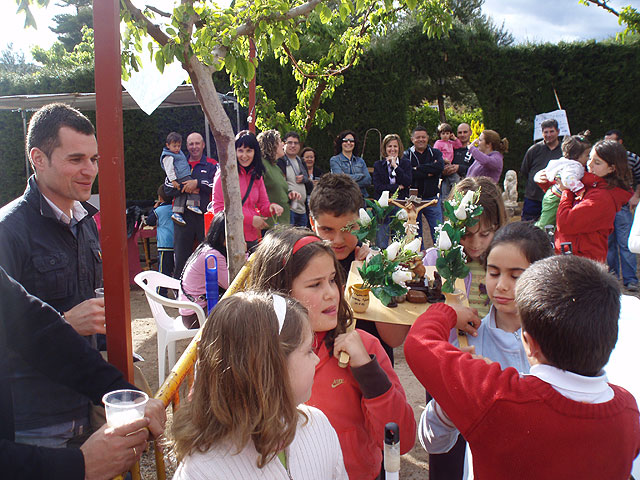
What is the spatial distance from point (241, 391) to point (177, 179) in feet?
20.2

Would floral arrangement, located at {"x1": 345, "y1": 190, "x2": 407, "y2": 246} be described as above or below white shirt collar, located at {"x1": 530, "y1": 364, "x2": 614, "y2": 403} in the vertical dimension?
above

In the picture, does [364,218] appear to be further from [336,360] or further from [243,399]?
[243,399]

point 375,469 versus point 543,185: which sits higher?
point 543,185

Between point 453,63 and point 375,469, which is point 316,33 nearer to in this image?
point 453,63

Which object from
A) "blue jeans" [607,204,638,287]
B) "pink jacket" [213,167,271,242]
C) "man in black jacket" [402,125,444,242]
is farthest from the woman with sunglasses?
"blue jeans" [607,204,638,287]

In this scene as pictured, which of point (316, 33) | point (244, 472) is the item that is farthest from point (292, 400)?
point (316, 33)

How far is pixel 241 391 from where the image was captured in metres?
1.22

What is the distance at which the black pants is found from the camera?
6523mm

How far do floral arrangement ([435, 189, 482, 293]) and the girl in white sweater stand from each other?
3.95 feet

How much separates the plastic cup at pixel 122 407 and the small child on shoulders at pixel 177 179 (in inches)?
205

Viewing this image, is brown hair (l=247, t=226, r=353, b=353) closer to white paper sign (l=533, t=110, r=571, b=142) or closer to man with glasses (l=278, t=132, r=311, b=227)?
man with glasses (l=278, t=132, r=311, b=227)

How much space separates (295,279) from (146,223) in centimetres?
645

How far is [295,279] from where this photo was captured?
191 centimetres

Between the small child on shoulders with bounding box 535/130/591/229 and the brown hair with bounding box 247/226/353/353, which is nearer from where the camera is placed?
the brown hair with bounding box 247/226/353/353
